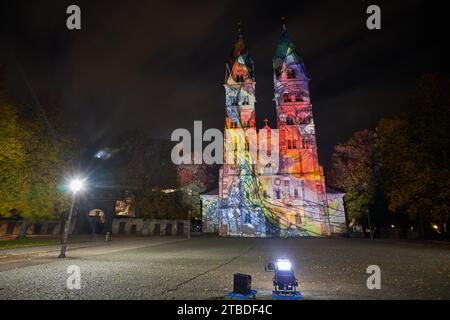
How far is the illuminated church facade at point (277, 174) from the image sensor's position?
1548 inches

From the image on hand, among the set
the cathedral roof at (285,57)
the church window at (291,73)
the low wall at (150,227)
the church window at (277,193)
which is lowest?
the low wall at (150,227)

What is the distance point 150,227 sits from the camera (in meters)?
36.3

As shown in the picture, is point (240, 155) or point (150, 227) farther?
point (240, 155)

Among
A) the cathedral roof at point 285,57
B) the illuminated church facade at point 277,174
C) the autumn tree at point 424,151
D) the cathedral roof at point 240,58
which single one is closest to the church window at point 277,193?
the illuminated church facade at point 277,174

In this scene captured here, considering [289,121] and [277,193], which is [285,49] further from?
[277,193]

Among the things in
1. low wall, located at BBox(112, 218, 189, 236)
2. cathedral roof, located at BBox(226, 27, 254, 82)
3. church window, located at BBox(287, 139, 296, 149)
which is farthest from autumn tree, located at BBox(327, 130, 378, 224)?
low wall, located at BBox(112, 218, 189, 236)

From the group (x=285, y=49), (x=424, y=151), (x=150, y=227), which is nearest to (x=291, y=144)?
(x=285, y=49)

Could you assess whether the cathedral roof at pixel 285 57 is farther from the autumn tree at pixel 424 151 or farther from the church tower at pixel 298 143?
the autumn tree at pixel 424 151

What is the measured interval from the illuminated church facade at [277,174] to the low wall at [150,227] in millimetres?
5653

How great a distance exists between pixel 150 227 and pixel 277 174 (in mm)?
20532

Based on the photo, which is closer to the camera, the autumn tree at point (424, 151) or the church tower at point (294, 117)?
the autumn tree at point (424, 151)

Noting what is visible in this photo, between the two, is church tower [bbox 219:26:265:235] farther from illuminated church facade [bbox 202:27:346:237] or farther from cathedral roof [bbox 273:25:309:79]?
cathedral roof [bbox 273:25:309:79]

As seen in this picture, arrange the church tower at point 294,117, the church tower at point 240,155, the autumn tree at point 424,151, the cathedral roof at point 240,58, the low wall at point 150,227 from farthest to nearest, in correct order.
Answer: the cathedral roof at point 240,58, the church tower at point 294,117, the church tower at point 240,155, the low wall at point 150,227, the autumn tree at point 424,151

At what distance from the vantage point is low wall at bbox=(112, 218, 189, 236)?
3628 cm
